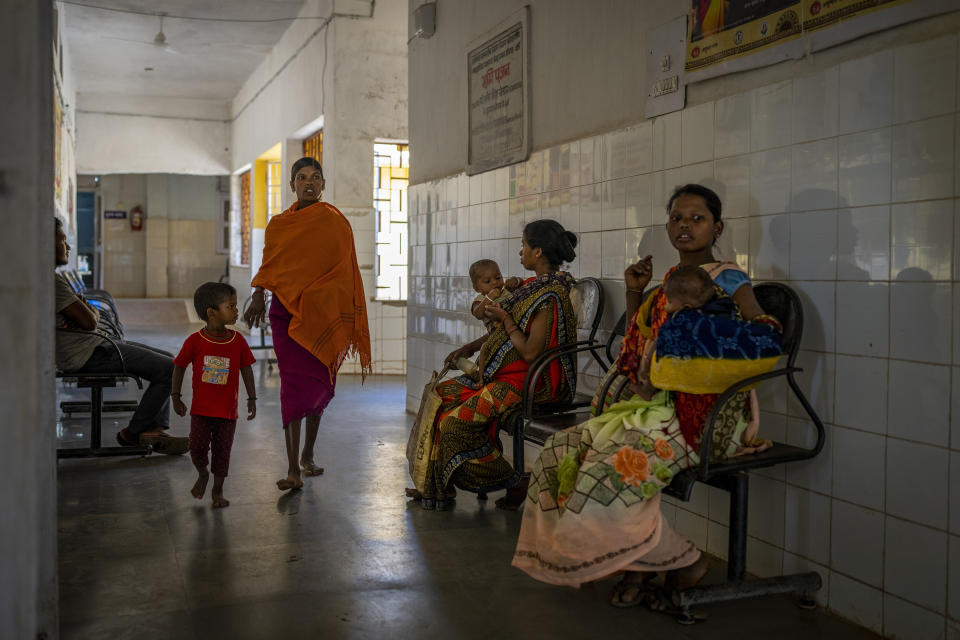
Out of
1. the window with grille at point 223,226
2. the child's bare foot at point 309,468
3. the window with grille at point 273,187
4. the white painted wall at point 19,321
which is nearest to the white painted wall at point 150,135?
the window with grille at point 273,187

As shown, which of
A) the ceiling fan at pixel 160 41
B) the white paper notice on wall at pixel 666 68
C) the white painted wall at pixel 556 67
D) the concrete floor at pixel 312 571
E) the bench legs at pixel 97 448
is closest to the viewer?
the concrete floor at pixel 312 571

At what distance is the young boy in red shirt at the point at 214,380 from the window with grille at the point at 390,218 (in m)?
4.91

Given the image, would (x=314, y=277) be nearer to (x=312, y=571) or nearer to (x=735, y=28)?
(x=312, y=571)

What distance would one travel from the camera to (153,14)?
998 cm

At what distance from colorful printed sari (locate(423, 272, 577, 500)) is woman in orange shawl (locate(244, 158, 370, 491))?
0.74m

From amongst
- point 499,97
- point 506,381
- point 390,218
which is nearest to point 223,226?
point 390,218

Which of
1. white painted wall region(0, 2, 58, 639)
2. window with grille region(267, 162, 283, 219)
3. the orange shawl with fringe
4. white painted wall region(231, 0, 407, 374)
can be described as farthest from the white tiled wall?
window with grille region(267, 162, 283, 219)

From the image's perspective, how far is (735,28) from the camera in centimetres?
298

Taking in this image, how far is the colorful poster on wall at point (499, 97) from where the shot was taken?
4555 millimetres

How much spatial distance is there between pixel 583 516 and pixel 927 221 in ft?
4.01

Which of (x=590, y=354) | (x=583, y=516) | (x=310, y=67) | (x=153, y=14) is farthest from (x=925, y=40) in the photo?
(x=153, y=14)

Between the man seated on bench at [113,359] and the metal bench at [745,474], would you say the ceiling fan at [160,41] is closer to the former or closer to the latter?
the man seated on bench at [113,359]

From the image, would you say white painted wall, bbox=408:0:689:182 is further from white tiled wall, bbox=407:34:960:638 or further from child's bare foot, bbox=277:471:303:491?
child's bare foot, bbox=277:471:303:491

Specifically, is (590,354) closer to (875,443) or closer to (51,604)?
(875,443)
